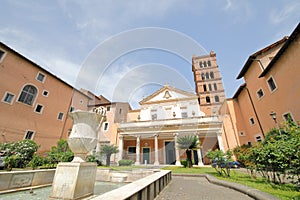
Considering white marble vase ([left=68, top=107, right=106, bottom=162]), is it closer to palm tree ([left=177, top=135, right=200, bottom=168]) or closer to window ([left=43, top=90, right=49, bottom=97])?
palm tree ([left=177, top=135, right=200, bottom=168])

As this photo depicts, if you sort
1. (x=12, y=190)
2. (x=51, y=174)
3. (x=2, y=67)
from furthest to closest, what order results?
(x=2, y=67) → (x=51, y=174) → (x=12, y=190)

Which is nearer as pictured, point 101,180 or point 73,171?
point 73,171

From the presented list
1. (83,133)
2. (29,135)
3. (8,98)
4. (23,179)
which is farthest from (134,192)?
(29,135)

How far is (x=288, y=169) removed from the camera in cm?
429

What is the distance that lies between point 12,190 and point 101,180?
3855 mm

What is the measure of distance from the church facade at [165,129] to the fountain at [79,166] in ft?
44.8

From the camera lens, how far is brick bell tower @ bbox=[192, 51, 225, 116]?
23.9 meters

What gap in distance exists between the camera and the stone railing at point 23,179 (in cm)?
A: 419

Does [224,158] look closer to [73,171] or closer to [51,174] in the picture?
[73,171]

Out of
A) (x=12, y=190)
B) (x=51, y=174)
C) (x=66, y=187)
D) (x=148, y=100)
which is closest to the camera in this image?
(x=66, y=187)

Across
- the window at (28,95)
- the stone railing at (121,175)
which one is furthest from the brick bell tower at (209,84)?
the window at (28,95)

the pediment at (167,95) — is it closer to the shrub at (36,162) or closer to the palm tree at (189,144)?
the palm tree at (189,144)

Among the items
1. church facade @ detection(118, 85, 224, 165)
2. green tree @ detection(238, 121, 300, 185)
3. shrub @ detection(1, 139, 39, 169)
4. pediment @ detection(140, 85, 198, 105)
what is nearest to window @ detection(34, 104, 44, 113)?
shrub @ detection(1, 139, 39, 169)

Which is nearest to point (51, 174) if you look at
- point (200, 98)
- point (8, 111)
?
point (8, 111)
